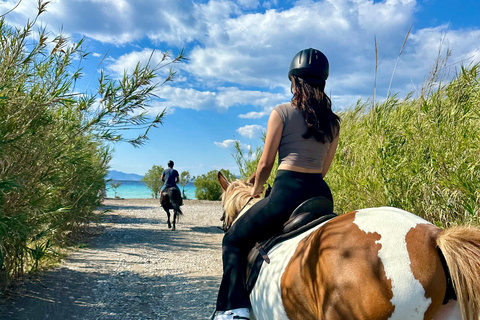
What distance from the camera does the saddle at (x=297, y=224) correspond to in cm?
210

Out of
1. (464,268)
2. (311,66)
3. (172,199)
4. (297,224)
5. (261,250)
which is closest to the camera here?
(464,268)

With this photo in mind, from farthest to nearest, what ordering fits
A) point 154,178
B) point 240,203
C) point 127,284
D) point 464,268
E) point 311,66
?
point 154,178, point 127,284, point 240,203, point 311,66, point 464,268

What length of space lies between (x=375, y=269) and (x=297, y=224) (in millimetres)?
693

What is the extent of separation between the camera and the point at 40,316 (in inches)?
162

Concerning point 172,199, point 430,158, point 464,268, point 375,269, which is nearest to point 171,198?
point 172,199

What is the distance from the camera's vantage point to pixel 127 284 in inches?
224

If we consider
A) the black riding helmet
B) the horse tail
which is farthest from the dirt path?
the horse tail

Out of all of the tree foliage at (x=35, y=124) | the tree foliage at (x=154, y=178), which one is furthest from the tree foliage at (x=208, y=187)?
the tree foliage at (x=35, y=124)

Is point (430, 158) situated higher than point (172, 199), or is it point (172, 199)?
point (430, 158)

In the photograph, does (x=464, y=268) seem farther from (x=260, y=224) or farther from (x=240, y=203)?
(x=240, y=203)

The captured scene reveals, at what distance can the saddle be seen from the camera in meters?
2.10

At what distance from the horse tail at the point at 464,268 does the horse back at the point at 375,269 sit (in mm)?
49

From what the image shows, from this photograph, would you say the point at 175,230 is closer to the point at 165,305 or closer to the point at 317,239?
the point at 165,305

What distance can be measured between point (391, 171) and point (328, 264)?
2973 mm
